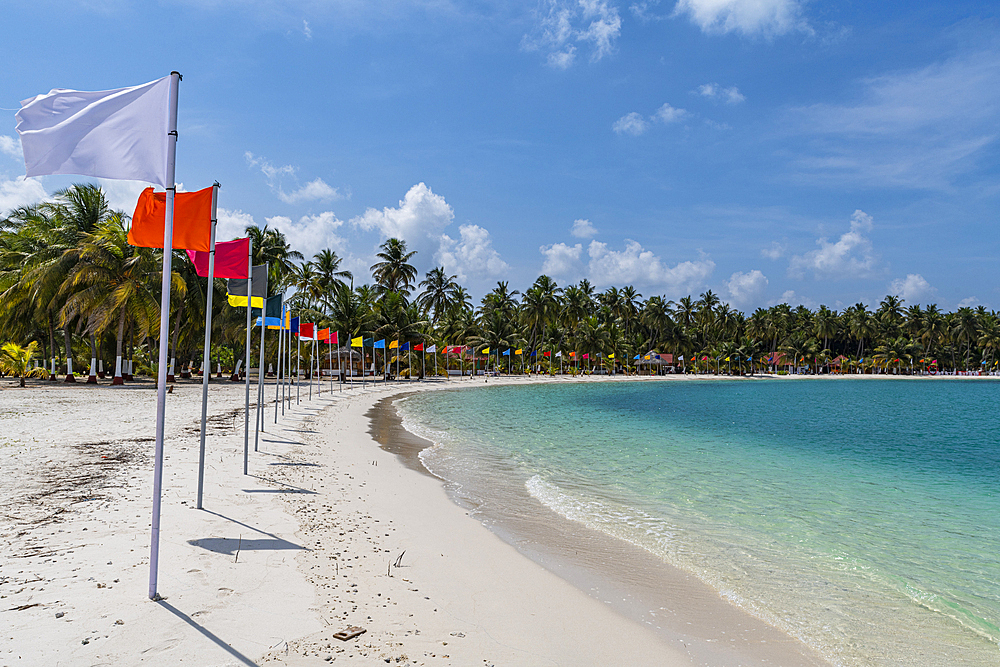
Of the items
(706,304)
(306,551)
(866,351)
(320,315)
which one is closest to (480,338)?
(320,315)

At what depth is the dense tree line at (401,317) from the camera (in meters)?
34.2

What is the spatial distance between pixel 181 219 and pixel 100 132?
5.88 feet

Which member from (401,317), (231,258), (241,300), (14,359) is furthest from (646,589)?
(401,317)

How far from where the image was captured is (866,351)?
5251 inches

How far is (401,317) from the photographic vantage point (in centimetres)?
5947

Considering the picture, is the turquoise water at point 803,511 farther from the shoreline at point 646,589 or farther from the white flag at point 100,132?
the white flag at point 100,132

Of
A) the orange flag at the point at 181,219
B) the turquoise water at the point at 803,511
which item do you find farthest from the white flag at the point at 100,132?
the turquoise water at the point at 803,511

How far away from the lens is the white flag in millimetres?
4492

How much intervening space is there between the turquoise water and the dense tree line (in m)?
25.2

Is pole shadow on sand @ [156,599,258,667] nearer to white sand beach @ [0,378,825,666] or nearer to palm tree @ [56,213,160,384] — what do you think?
white sand beach @ [0,378,825,666]

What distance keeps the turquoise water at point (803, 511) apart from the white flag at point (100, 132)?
7618 mm

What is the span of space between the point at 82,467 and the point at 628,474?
38.0ft

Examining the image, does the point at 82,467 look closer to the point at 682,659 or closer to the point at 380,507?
the point at 380,507

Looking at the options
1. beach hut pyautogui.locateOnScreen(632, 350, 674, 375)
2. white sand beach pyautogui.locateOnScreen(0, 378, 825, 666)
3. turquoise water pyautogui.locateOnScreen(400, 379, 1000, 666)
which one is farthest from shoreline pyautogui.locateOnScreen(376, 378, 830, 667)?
beach hut pyautogui.locateOnScreen(632, 350, 674, 375)
